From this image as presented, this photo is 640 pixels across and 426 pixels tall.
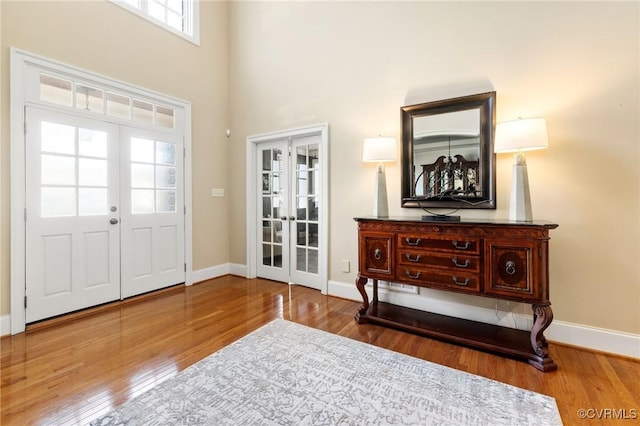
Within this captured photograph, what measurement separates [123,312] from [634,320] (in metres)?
4.45

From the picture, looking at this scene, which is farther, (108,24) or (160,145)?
(160,145)

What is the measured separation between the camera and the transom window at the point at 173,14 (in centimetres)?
343

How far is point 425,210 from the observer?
2.84m

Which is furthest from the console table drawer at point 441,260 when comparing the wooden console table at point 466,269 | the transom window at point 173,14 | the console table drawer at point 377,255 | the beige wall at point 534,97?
the transom window at point 173,14

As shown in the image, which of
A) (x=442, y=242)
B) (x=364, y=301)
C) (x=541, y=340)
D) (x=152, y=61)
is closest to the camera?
(x=541, y=340)

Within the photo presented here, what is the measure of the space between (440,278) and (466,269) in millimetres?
214

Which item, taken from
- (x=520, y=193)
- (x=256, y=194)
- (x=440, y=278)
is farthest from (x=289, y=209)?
(x=520, y=193)

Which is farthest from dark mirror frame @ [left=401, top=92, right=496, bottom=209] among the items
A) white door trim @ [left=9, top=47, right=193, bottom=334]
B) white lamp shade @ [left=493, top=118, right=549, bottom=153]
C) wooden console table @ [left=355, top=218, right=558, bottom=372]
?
white door trim @ [left=9, top=47, right=193, bottom=334]

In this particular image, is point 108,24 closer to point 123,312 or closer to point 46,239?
point 46,239

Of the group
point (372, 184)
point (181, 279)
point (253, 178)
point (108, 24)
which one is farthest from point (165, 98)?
point (372, 184)

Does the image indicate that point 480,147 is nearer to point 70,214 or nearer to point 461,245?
point 461,245

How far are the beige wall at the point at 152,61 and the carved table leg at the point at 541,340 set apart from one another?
3869mm

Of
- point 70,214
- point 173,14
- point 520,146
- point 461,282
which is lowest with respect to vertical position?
point 461,282

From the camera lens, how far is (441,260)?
7.66ft
